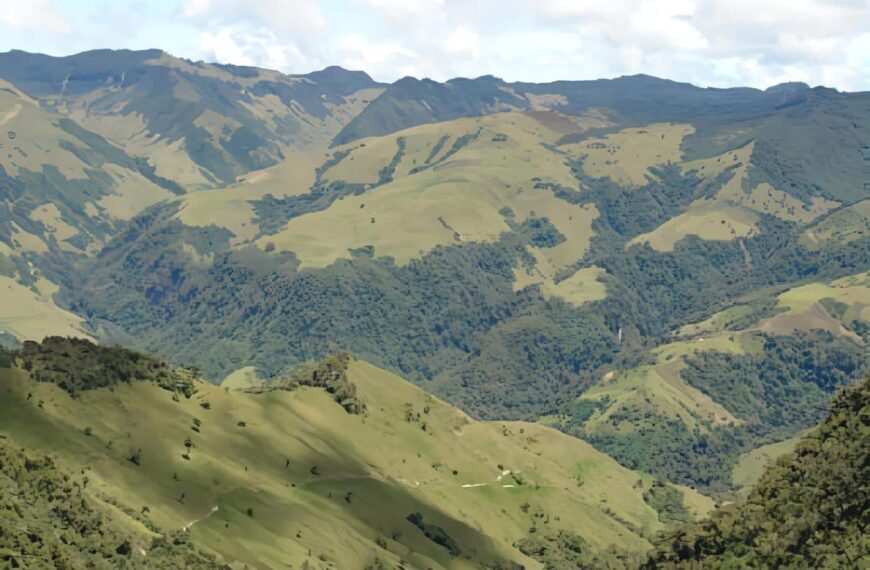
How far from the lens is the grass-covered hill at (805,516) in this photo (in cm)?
14388

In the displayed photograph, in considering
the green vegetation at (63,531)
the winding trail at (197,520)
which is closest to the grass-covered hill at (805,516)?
the winding trail at (197,520)

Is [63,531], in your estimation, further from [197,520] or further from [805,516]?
[805,516]

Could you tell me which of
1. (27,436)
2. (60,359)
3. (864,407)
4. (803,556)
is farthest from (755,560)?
(60,359)

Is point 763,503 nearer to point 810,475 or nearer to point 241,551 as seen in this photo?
point 810,475

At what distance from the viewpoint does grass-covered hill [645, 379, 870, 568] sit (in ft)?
472

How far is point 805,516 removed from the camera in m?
153

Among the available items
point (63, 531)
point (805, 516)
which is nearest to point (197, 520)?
point (63, 531)

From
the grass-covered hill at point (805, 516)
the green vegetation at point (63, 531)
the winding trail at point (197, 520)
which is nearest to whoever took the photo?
the green vegetation at point (63, 531)

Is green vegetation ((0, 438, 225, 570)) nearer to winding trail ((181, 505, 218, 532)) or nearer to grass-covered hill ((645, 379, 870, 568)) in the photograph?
winding trail ((181, 505, 218, 532))

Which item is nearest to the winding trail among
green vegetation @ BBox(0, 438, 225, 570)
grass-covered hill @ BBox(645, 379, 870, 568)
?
green vegetation @ BBox(0, 438, 225, 570)

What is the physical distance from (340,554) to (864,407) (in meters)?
84.9

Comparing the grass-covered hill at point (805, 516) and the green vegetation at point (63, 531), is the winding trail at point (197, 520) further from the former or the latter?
the grass-covered hill at point (805, 516)

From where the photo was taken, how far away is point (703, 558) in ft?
553

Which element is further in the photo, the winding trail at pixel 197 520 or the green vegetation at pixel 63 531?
the winding trail at pixel 197 520
